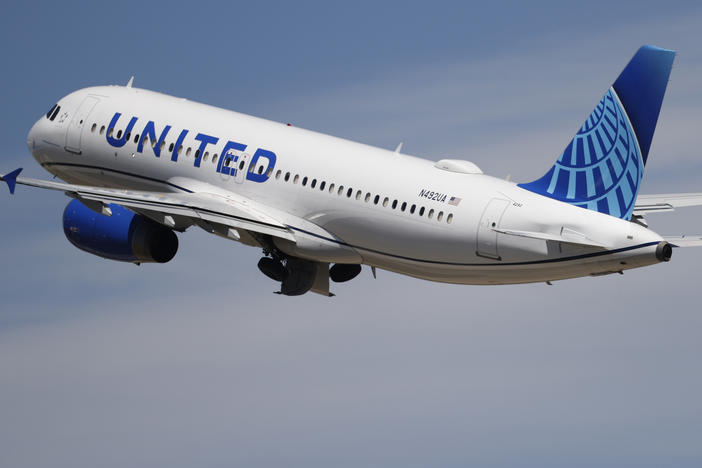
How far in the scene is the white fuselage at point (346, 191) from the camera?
45.8m

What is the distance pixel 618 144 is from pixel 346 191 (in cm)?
870

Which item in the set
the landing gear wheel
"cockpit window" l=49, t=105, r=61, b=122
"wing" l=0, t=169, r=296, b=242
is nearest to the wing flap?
"wing" l=0, t=169, r=296, b=242

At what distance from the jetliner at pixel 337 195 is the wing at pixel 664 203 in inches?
1.7

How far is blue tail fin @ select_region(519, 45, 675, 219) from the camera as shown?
44.8 meters

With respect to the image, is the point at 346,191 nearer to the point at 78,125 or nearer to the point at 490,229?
the point at 490,229

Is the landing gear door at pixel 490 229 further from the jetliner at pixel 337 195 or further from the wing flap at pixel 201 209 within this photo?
the wing flap at pixel 201 209

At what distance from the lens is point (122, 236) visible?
176 feet

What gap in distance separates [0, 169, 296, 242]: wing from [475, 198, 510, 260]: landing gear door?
6.63m

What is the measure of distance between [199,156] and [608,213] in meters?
14.0

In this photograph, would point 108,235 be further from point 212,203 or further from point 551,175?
point 551,175

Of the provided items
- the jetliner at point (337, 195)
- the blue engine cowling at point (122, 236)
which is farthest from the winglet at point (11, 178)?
the blue engine cowling at point (122, 236)

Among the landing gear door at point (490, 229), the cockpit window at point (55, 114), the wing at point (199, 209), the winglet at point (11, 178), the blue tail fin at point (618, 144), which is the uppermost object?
the blue tail fin at point (618, 144)

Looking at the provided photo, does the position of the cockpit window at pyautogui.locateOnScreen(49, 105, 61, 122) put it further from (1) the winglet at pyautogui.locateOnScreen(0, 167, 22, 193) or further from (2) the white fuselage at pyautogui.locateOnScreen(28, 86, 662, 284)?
(1) the winglet at pyautogui.locateOnScreen(0, 167, 22, 193)

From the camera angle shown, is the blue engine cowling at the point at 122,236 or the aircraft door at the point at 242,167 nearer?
the aircraft door at the point at 242,167
